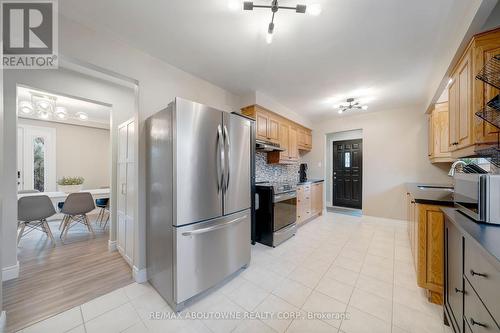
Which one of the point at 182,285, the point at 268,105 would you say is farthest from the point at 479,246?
the point at 268,105

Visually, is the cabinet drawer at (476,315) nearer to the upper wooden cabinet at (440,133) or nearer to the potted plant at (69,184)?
the upper wooden cabinet at (440,133)

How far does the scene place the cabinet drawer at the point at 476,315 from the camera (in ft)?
2.65

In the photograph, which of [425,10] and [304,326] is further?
[425,10]

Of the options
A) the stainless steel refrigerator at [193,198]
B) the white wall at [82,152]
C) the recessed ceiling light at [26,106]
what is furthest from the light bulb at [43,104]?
the stainless steel refrigerator at [193,198]

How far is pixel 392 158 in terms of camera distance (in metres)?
4.23

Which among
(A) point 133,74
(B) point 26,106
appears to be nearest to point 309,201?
(A) point 133,74

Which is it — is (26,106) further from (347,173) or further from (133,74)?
(347,173)

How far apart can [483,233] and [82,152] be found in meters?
7.45

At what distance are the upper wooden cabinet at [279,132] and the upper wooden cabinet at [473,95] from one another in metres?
2.37

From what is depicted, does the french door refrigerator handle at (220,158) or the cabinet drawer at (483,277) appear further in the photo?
the french door refrigerator handle at (220,158)

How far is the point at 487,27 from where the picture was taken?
Result: 57.7 inches

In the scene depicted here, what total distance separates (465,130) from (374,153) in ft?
10.0

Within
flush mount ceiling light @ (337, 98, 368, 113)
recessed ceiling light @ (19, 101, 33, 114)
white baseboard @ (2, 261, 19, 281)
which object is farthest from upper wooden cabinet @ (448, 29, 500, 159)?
recessed ceiling light @ (19, 101, 33, 114)

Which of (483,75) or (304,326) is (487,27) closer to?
(483,75)
